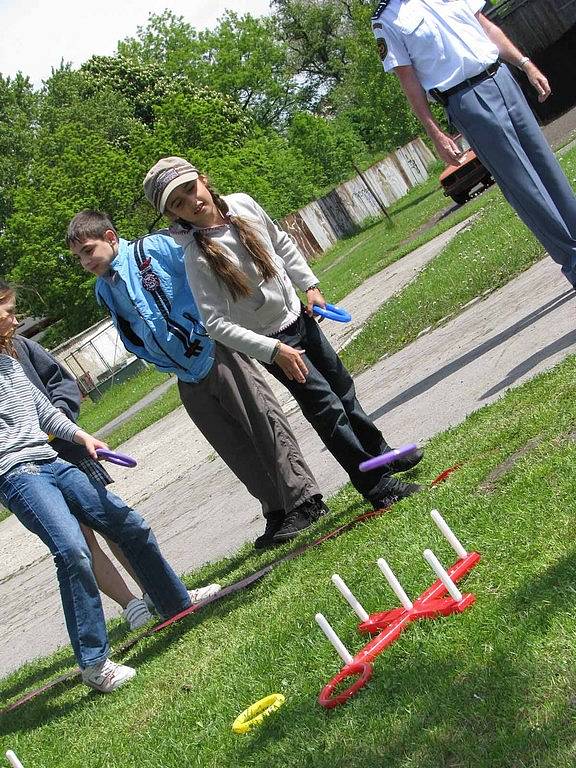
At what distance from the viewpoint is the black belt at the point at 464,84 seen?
659 centimetres

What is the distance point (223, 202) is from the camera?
638 cm

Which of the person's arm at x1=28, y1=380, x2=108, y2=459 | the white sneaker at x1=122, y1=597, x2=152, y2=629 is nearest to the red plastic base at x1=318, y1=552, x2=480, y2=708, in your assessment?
the person's arm at x1=28, y1=380, x2=108, y2=459

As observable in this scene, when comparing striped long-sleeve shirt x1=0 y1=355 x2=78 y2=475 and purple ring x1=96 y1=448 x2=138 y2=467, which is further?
purple ring x1=96 y1=448 x2=138 y2=467

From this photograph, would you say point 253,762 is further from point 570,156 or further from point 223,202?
point 570,156

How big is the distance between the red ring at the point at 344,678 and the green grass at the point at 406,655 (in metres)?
0.04

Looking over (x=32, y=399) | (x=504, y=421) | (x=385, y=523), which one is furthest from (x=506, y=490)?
(x=32, y=399)

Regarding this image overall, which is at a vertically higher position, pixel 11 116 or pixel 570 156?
pixel 11 116

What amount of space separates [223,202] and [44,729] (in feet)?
9.56

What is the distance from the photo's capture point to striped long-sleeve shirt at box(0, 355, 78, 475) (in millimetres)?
6137

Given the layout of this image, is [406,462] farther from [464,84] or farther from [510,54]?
[510,54]

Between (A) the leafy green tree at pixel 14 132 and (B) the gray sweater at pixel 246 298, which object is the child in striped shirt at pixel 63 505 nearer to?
(B) the gray sweater at pixel 246 298

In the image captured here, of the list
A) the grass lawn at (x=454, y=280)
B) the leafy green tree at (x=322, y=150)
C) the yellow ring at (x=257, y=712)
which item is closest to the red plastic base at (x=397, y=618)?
the yellow ring at (x=257, y=712)

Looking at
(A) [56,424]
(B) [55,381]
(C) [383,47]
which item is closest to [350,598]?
(A) [56,424]

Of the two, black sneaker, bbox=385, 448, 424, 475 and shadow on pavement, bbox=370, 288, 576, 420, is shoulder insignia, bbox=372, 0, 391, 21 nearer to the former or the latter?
black sneaker, bbox=385, 448, 424, 475
